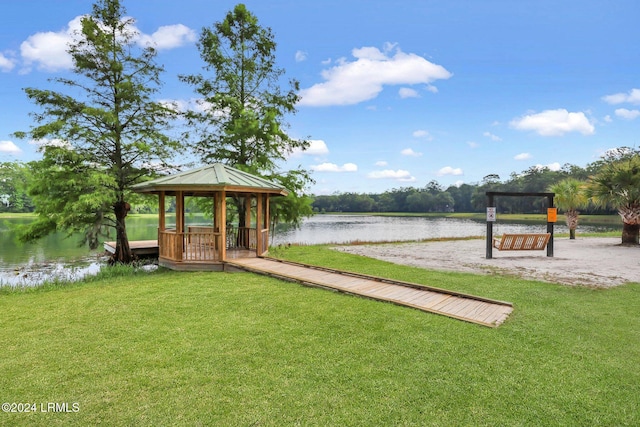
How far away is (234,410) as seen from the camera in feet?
8.45

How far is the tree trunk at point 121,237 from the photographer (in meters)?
11.6

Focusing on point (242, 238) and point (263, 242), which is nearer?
point (263, 242)

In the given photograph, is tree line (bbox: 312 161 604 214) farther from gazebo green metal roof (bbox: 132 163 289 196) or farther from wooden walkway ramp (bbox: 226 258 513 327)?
wooden walkway ramp (bbox: 226 258 513 327)

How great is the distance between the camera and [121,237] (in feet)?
39.2

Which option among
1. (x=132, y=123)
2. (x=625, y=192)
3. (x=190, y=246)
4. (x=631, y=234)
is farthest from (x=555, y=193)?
(x=132, y=123)

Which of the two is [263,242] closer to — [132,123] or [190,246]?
[190,246]

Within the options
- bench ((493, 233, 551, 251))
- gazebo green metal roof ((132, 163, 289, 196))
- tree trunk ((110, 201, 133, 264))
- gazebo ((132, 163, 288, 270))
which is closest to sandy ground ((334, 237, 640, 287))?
bench ((493, 233, 551, 251))

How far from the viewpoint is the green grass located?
8.48ft

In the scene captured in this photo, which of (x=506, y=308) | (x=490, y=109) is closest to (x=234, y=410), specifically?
(x=506, y=308)

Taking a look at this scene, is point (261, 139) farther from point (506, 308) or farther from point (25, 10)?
point (506, 308)

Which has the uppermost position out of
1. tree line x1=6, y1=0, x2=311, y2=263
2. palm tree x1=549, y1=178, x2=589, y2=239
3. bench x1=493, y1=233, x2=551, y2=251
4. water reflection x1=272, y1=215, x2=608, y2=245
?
tree line x1=6, y1=0, x2=311, y2=263

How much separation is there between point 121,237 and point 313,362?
11.0 m

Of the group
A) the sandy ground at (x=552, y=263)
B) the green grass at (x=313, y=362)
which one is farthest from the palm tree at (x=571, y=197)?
the green grass at (x=313, y=362)

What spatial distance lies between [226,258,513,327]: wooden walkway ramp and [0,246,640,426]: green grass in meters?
0.27
